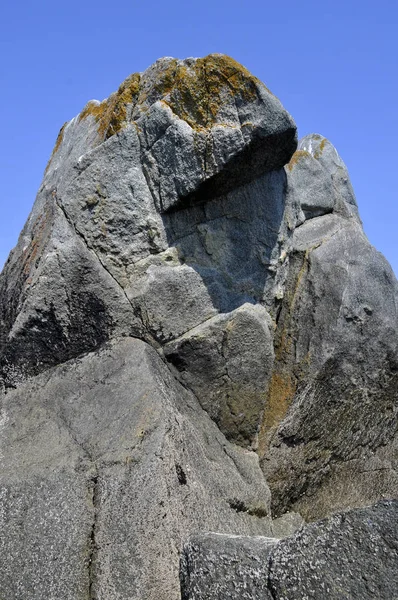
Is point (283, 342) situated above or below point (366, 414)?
above

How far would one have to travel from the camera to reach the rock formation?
466 cm

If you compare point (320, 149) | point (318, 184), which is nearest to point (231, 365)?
point (318, 184)

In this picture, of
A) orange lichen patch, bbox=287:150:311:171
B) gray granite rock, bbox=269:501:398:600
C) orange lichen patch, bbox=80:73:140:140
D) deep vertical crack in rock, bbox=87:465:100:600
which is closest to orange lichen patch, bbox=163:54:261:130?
orange lichen patch, bbox=80:73:140:140

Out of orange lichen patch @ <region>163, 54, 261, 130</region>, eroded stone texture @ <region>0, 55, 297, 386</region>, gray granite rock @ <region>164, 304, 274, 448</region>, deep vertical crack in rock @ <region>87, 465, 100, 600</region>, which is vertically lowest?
deep vertical crack in rock @ <region>87, 465, 100, 600</region>

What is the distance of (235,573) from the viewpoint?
3648 mm

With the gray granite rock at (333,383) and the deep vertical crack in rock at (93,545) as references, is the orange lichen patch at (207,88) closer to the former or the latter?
the gray granite rock at (333,383)

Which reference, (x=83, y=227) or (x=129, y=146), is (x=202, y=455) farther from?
(x=129, y=146)

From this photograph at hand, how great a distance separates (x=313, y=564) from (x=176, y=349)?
7.94 feet

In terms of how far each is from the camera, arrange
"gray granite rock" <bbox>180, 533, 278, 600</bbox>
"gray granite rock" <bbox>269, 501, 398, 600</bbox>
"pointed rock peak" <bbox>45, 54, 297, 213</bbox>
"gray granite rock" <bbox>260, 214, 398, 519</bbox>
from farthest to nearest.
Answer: "gray granite rock" <bbox>260, 214, 398, 519</bbox> → "pointed rock peak" <bbox>45, 54, 297, 213</bbox> → "gray granite rock" <bbox>180, 533, 278, 600</bbox> → "gray granite rock" <bbox>269, 501, 398, 600</bbox>

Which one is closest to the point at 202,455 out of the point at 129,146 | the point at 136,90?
the point at 129,146

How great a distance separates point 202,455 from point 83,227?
1.82 meters

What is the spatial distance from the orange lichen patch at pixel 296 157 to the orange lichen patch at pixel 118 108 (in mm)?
1690

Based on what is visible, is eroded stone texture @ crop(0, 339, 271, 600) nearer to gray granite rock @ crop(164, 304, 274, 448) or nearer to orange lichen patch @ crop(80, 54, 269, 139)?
gray granite rock @ crop(164, 304, 274, 448)

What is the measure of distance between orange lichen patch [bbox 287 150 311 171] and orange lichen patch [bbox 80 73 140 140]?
169cm
